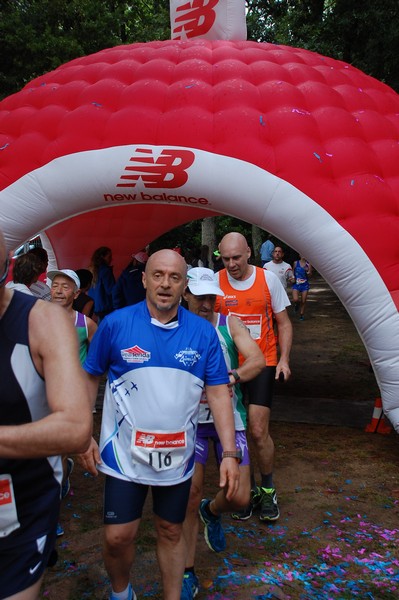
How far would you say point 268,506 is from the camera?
3996 mm

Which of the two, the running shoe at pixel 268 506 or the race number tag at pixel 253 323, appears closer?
the running shoe at pixel 268 506

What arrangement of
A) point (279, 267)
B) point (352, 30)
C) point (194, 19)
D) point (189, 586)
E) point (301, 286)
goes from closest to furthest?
point (189, 586) < point (194, 19) < point (279, 267) < point (352, 30) < point (301, 286)

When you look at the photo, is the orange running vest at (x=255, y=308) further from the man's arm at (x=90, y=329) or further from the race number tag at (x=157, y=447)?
the race number tag at (x=157, y=447)

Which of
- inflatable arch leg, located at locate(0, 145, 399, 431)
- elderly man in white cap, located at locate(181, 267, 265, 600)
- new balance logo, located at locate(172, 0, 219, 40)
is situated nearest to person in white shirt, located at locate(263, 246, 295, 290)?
new balance logo, located at locate(172, 0, 219, 40)

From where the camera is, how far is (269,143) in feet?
16.8

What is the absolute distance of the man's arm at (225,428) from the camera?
2.60m

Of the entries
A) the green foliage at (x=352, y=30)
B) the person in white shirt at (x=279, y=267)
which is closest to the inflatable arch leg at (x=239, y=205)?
the person in white shirt at (x=279, y=267)

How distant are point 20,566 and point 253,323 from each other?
2.85 meters

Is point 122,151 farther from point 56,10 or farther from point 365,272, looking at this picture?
point 56,10

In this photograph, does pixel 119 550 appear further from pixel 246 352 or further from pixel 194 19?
pixel 194 19

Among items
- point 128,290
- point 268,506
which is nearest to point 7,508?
point 268,506

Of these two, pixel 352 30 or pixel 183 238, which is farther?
pixel 183 238

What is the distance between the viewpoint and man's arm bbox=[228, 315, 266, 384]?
311cm

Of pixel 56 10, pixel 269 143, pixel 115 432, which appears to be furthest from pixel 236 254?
pixel 56 10
